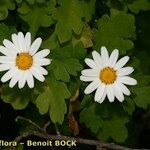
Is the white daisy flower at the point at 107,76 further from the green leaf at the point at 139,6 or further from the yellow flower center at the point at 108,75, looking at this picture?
the green leaf at the point at 139,6

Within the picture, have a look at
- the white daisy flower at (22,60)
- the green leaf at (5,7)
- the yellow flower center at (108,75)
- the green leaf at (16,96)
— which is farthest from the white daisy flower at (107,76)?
the green leaf at (5,7)

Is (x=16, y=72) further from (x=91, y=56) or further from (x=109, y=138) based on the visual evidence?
(x=109, y=138)

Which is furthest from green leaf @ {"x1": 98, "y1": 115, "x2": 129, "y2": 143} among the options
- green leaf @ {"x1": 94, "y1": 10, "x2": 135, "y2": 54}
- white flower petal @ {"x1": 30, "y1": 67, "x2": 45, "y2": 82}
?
Answer: white flower petal @ {"x1": 30, "y1": 67, "x2": 45, "y2": 82}

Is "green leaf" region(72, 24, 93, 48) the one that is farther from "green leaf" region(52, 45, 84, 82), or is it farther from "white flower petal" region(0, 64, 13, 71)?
"white flower petal" region(0, 64, 13, 71)

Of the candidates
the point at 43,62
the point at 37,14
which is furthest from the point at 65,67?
the point at 37,14

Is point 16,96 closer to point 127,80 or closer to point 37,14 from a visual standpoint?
point 37,14

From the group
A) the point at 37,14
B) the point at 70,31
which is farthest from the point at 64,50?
the point at 37,14
